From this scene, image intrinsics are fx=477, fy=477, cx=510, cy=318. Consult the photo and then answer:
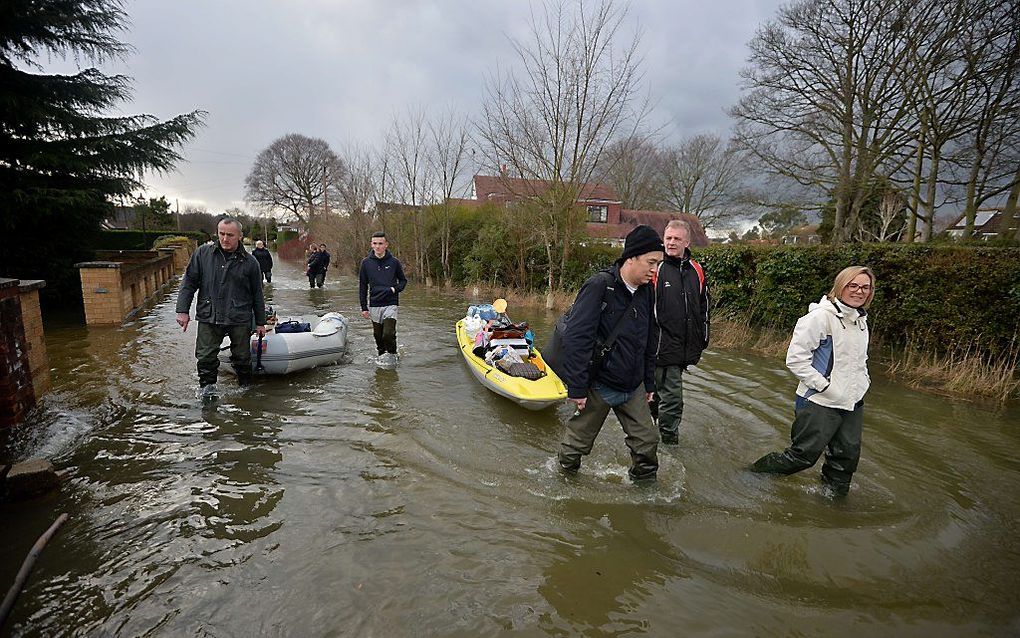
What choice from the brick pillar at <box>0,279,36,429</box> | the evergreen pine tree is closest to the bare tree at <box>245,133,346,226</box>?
the evergreen pine tree

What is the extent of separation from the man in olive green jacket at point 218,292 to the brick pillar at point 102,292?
17.7 ft

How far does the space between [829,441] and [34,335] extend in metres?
7.62

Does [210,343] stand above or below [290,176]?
below

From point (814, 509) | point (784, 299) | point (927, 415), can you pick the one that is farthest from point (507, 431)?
point (784, 299)

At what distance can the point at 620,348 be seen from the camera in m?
3.31

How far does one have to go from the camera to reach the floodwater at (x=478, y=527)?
8.14 feet

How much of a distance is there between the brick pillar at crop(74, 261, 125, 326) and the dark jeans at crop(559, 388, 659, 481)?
380 inches

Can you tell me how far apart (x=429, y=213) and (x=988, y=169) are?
58.5 feet

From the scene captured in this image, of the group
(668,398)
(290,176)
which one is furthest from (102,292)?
(290,176)

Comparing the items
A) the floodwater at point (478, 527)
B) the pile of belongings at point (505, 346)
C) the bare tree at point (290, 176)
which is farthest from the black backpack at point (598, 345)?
the bare tree at point (290, 176)

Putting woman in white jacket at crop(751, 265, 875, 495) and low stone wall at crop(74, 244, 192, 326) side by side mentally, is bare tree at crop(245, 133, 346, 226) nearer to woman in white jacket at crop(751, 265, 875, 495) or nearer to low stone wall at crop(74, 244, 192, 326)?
low stone wall at crop(74, 244, 192, 326)

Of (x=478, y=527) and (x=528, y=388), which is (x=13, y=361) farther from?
(x=528, y=388)

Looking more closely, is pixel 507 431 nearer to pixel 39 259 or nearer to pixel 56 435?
pixel 56 435

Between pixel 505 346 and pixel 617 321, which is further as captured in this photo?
pixel 505 346
